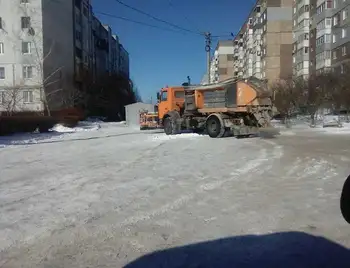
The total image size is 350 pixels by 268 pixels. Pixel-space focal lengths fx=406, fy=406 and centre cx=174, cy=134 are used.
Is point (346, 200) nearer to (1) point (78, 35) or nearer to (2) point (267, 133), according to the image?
(2) point (267, 133)

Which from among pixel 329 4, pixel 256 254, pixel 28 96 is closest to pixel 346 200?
pixel 256 254

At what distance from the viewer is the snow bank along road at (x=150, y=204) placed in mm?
4617

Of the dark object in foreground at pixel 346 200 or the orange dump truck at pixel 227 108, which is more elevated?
the orange dump truck at pixel 227 108

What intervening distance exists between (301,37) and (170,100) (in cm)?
5676

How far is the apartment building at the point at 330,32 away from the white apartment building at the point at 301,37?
4085 mm

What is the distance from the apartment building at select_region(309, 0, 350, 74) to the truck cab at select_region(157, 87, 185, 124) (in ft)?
117

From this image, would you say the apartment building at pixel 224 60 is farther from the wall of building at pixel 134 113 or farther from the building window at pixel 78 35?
the wall of building at pixel 134 113

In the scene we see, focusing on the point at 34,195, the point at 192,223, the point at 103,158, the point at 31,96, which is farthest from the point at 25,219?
the point at 31,96

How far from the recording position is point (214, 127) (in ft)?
65.3

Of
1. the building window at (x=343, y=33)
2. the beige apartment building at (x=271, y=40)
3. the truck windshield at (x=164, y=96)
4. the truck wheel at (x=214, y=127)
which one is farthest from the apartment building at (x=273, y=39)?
the truck wheel at (x=214, y=127)

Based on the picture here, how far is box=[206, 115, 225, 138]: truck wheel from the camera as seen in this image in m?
19.5

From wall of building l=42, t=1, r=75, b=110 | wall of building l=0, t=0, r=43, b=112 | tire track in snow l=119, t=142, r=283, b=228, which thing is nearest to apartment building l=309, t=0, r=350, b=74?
wall of building l=42, t=1, r=75, b=110

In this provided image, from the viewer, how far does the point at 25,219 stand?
5613 mm

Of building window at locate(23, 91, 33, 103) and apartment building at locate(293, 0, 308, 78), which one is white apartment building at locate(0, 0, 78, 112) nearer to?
building window at locate(23, 91, 33, 103)
